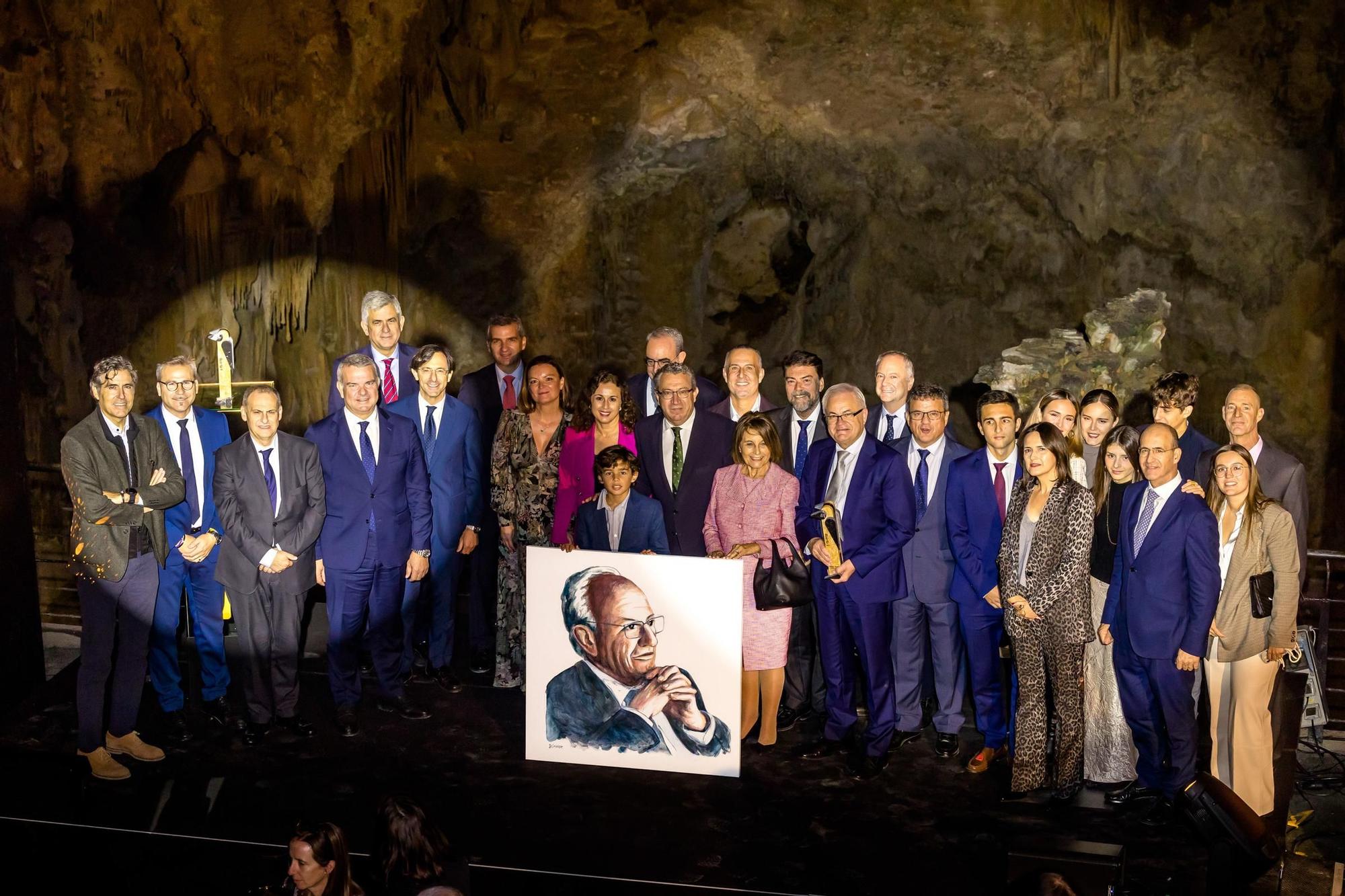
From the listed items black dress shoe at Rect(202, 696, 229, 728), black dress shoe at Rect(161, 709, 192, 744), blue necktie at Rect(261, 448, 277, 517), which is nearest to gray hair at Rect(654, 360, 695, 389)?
blue necktie at Rect(261, 448, 277, 517)

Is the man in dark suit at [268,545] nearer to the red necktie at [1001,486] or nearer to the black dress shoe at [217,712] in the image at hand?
the black dress shoe at [217,712]

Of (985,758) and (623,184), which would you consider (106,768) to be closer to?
(985,758)

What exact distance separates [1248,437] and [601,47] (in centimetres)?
601

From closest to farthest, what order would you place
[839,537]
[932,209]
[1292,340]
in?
[839,537] < [1292,340] < [932,209]

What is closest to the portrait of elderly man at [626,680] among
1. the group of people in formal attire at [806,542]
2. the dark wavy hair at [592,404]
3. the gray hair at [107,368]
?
the group of people in formal attire at [806,542]

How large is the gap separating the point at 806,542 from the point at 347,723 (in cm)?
220

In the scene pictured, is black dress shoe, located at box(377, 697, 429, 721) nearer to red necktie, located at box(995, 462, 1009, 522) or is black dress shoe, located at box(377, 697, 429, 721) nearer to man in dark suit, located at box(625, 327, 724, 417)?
man in dark suit, located at box(625, 327, 724, 417)

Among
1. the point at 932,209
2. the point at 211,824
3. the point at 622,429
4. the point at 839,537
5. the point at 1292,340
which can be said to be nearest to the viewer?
the point at 211,824

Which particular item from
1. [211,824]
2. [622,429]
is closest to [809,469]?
[622,429]

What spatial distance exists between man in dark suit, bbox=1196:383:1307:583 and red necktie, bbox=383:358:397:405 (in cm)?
381

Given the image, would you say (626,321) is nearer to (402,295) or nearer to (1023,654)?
(402,295)

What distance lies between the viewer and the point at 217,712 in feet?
18.4

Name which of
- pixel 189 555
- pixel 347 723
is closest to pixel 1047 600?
pixel 347 723

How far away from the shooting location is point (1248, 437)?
529 centimetres
